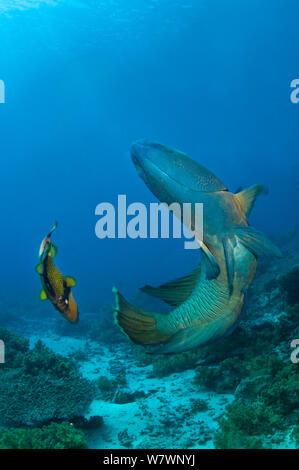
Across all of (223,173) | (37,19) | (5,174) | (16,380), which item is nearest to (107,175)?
(5,174)

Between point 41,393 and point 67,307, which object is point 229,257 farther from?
point 41,393

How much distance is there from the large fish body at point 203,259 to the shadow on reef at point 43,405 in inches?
139

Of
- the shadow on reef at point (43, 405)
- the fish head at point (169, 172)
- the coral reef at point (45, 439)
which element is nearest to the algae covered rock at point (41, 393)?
the shadow on reef at point (43, 405)

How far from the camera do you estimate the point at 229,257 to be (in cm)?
90

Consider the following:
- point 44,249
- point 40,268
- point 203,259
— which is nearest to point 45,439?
point 40,268

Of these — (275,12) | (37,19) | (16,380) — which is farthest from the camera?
(275,12)

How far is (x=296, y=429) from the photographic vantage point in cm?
293

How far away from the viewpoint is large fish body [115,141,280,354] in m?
0.84

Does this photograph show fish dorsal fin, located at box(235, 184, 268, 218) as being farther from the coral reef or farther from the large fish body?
the coral reef

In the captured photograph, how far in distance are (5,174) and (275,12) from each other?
A: 9071 centimetres

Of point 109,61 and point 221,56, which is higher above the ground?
point 221,56

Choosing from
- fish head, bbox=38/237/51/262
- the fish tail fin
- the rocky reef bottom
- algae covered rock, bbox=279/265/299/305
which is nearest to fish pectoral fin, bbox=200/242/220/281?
the fish tail fin
